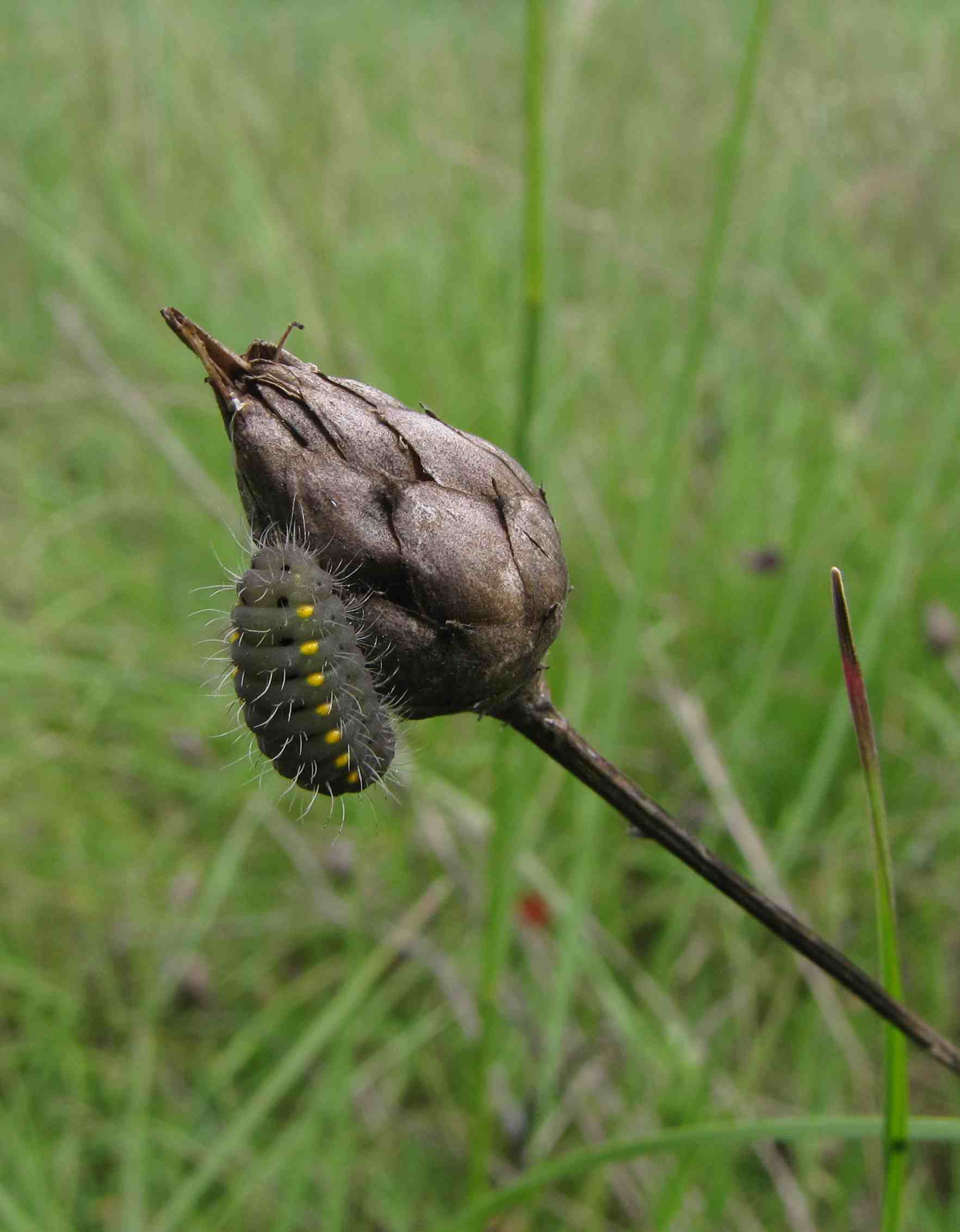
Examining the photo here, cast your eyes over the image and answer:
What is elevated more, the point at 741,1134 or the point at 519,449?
the point at 519,449

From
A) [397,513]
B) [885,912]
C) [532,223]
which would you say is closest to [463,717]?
[532,223]

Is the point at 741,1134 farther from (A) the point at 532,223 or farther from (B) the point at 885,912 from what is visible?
(A) the point at 532,223

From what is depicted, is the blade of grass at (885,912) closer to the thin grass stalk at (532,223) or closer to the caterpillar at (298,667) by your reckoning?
the caterpillar at (298,667)

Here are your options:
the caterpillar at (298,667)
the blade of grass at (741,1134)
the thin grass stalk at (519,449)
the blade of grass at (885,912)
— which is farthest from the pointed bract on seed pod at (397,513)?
the thin grass stalk at (519,449)

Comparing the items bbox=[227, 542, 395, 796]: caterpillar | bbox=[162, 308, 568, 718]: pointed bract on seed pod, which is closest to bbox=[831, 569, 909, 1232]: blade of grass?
bbox=[162, 308, 568, 718]: pointed bract on seed pod

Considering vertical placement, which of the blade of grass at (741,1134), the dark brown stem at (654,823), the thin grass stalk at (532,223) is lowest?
the blade of grass at (741,1134)

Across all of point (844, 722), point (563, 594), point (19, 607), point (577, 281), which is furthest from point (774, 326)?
point (563, 594)
